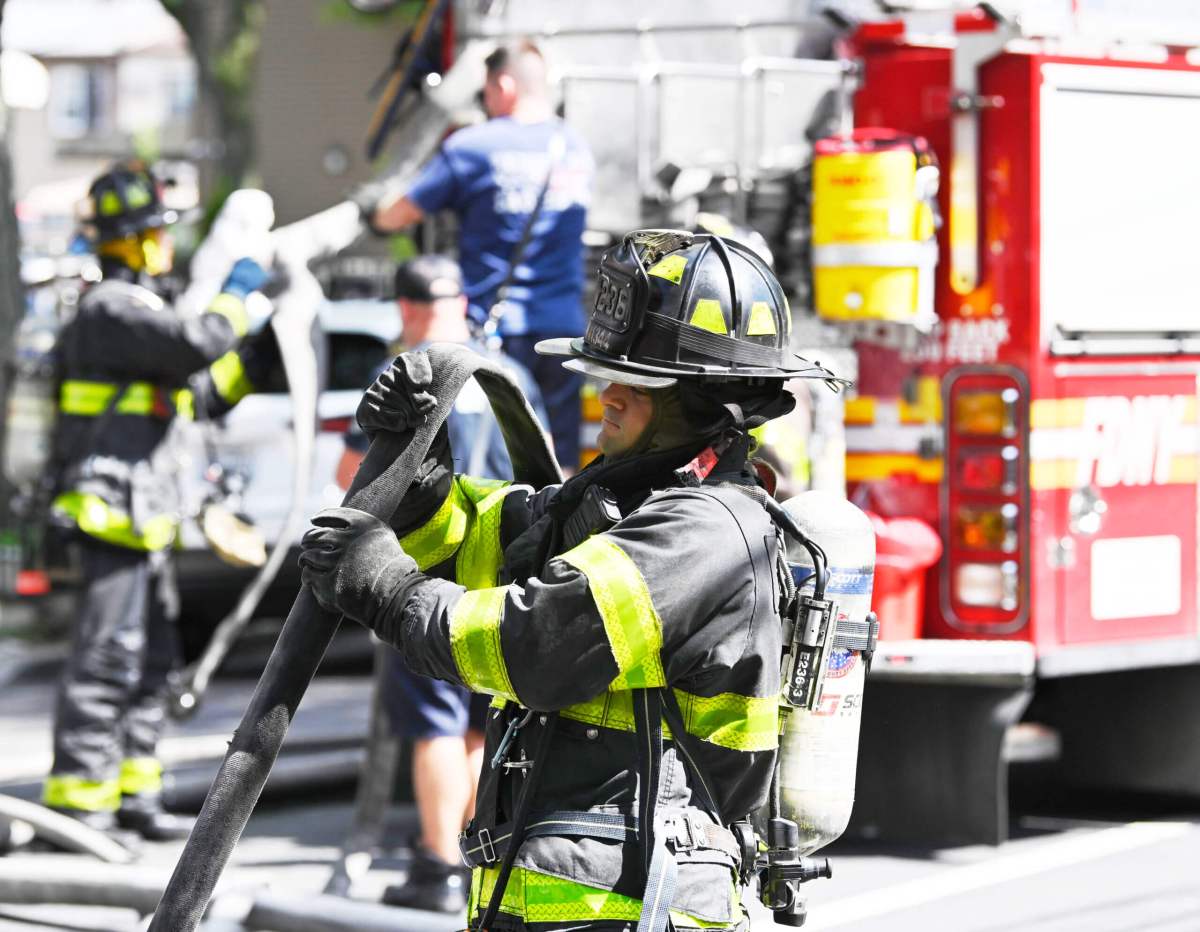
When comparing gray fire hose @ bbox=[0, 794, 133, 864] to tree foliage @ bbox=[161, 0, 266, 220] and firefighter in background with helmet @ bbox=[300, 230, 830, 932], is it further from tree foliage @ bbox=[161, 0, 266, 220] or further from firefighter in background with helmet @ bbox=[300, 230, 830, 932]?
tree foliage @ bbox=[161, 0, 266, 220]

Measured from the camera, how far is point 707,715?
2.93 m

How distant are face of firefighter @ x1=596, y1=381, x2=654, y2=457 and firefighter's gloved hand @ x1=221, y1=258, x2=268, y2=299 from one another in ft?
13.4

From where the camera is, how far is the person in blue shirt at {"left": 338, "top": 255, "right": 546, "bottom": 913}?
18.8 ft

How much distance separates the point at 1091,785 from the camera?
24.8 ft

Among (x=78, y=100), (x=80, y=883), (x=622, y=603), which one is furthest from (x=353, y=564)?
(x=78, y=100)

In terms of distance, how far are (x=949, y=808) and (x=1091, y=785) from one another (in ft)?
4.08

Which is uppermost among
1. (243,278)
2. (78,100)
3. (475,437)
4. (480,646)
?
(78,100)

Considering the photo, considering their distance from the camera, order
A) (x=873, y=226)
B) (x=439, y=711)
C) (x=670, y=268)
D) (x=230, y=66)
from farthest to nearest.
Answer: (x=230, y=66) → (x=873, y=226) → (x=439, y=711) → (x=670, y=268)

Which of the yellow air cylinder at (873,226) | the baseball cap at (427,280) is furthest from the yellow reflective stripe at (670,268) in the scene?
the yellow air cylinder at (873,226)

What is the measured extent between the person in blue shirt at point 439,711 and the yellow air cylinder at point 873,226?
43.7 inches

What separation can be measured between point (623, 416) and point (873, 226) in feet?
10.5

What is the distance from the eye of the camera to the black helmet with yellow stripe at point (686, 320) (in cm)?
297

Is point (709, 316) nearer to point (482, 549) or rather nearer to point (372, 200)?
point (482, 549)

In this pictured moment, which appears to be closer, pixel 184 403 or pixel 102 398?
pixel 102 398
